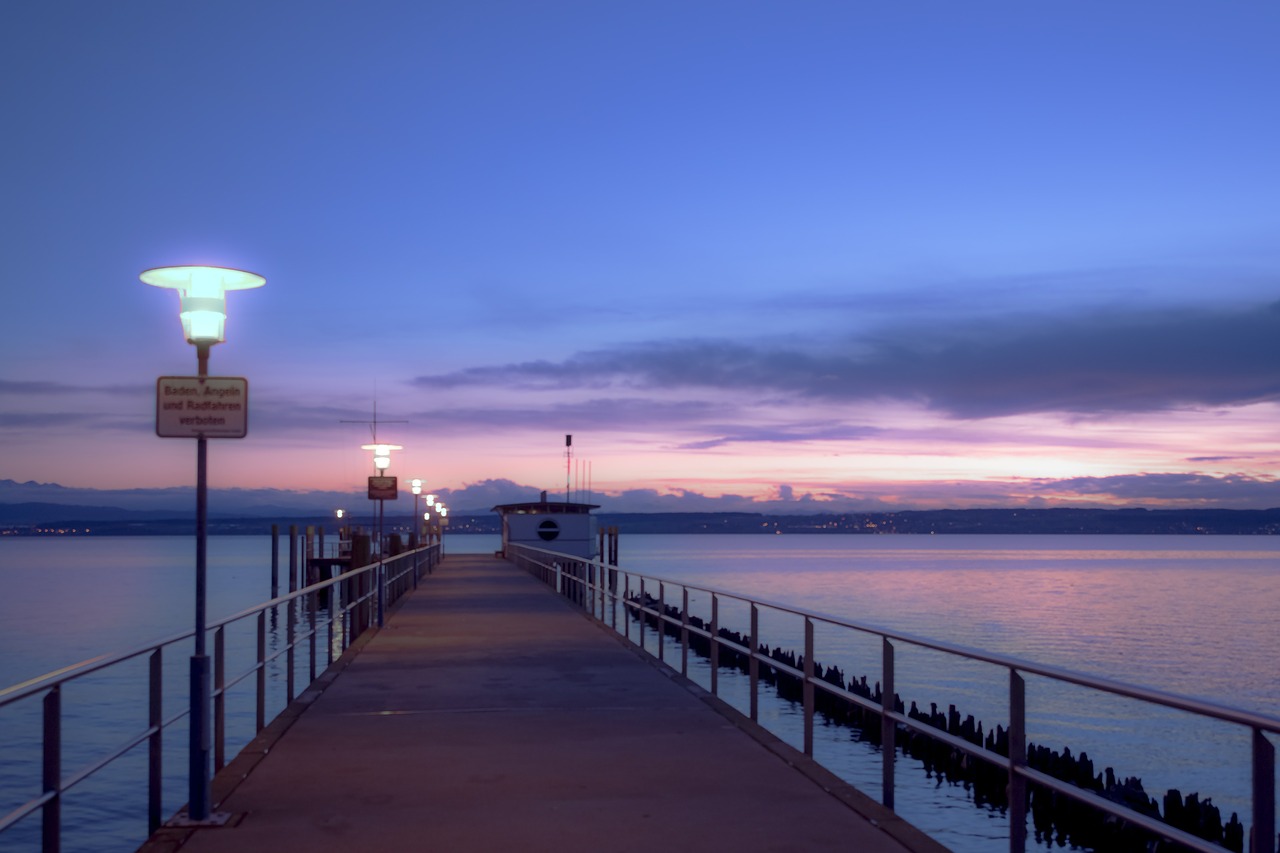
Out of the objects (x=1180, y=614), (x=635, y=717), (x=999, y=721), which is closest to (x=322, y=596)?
(x=1180, y=614)

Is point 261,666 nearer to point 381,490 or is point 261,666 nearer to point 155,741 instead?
point 155,741

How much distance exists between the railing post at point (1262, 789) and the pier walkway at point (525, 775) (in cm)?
223

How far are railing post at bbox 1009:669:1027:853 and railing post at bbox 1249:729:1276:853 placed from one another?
1.42m

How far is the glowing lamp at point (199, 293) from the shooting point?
7398mm

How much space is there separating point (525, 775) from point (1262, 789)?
4.84m

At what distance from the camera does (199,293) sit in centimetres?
744

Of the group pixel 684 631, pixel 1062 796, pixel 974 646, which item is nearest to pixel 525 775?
pixel 684 631

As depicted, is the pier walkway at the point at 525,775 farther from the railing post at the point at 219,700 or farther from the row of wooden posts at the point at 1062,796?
the row of wooden posts at the point at 1062,796

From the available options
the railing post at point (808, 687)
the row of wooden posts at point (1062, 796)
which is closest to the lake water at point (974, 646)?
the row of wooden posts at point (1062, 796)

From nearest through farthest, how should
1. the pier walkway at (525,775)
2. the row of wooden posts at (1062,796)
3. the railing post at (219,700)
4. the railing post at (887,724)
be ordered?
the pier walkway at (525,775) → the railing post at (887,724) → the railing post at (219,700) → the row of wooden posts at (1062,796)

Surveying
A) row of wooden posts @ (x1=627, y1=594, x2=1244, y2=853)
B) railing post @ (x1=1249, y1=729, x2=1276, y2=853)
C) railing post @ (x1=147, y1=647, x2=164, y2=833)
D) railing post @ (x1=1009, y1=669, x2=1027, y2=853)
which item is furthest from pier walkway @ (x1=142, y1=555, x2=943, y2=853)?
railing post @ (x1=1249, y1=729, x2=1276, y2=853)

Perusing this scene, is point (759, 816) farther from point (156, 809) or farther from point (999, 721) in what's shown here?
point (999, 721)

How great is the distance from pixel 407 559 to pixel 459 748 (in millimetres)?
22948

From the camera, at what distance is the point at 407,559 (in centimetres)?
3148
